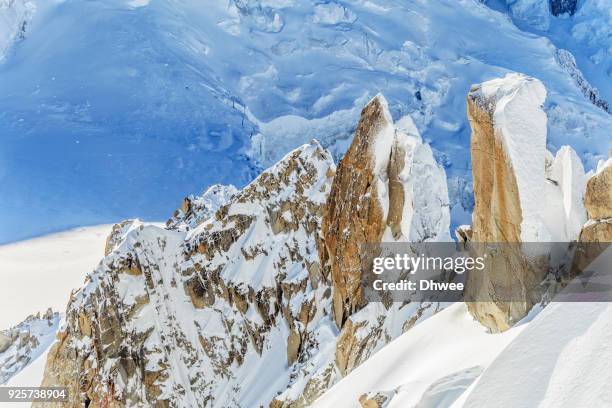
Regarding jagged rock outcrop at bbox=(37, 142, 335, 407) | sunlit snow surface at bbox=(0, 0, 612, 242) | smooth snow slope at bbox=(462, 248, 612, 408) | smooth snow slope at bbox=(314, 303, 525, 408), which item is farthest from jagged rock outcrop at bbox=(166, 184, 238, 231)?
smooth snow slope at bbox=(462, 248, 612, 408)

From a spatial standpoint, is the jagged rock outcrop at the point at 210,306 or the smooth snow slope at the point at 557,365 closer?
the smooth snow slope at the point at 557,365

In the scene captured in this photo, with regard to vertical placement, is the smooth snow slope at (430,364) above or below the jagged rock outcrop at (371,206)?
above

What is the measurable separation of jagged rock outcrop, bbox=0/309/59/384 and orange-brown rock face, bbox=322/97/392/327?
2069cm

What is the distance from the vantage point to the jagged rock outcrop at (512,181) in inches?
422

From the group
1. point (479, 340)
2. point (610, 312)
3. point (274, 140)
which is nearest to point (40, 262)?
point (274, 140)

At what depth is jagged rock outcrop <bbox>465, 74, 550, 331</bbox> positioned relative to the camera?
35.1 feet

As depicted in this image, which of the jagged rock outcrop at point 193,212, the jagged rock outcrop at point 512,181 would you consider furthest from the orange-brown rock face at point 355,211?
the jagged rock outcrop at point 193,212

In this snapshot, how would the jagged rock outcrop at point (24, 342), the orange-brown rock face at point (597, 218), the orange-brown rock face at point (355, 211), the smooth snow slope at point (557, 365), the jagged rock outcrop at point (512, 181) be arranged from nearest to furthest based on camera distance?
the smooth snow slope at point (557, 365) < the orange-brown rock face at point (597, 218) < the jagged rock outcrop at point (512, 181) < the orange-brown rock face at point (355, 211) < the jagged rock outcrop at point (24, 342)

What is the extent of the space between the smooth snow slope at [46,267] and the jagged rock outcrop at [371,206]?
92.8 feet

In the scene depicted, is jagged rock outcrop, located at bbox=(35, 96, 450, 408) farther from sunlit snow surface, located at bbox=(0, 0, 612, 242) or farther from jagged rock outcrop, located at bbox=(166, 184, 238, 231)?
sunlit snow surface, located at bbox=(0, 0, 612, 242)

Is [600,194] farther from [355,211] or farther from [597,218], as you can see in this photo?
[355,211]

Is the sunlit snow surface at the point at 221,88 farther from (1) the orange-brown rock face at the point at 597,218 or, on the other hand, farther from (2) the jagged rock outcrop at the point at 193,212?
(1) the orange-brown rock face at the point at 597,218

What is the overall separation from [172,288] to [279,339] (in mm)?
4986

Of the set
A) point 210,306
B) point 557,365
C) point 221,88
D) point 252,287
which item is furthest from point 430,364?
point 221,88
